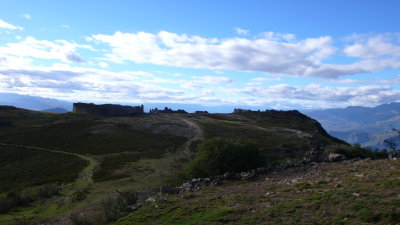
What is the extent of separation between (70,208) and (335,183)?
68.5ft

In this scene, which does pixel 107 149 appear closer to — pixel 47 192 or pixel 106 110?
pixel 47 192

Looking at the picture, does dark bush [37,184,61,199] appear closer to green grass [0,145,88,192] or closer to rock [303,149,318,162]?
green grass [0,145,88,192]

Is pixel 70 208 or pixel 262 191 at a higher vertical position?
pixel 262 191

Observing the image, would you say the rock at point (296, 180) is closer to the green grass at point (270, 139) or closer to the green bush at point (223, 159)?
the green bush at point (223, 159)

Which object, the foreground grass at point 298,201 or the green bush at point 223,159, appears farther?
the green bush at point 223,159

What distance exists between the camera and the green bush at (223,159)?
2998cm

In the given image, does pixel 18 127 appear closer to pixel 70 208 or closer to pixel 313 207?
pixel 70 208

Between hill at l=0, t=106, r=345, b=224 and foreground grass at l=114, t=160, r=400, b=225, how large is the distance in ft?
29.5

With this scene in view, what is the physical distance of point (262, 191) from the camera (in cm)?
1897

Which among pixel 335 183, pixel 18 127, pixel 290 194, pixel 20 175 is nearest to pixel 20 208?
pixel 20 175

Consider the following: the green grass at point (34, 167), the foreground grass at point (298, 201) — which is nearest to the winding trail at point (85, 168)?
the green grass at point (34, 167)

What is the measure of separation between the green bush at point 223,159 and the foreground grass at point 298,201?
734 cm

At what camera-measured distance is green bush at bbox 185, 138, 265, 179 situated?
30.0m

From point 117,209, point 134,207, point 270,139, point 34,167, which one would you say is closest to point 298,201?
point 134,207
